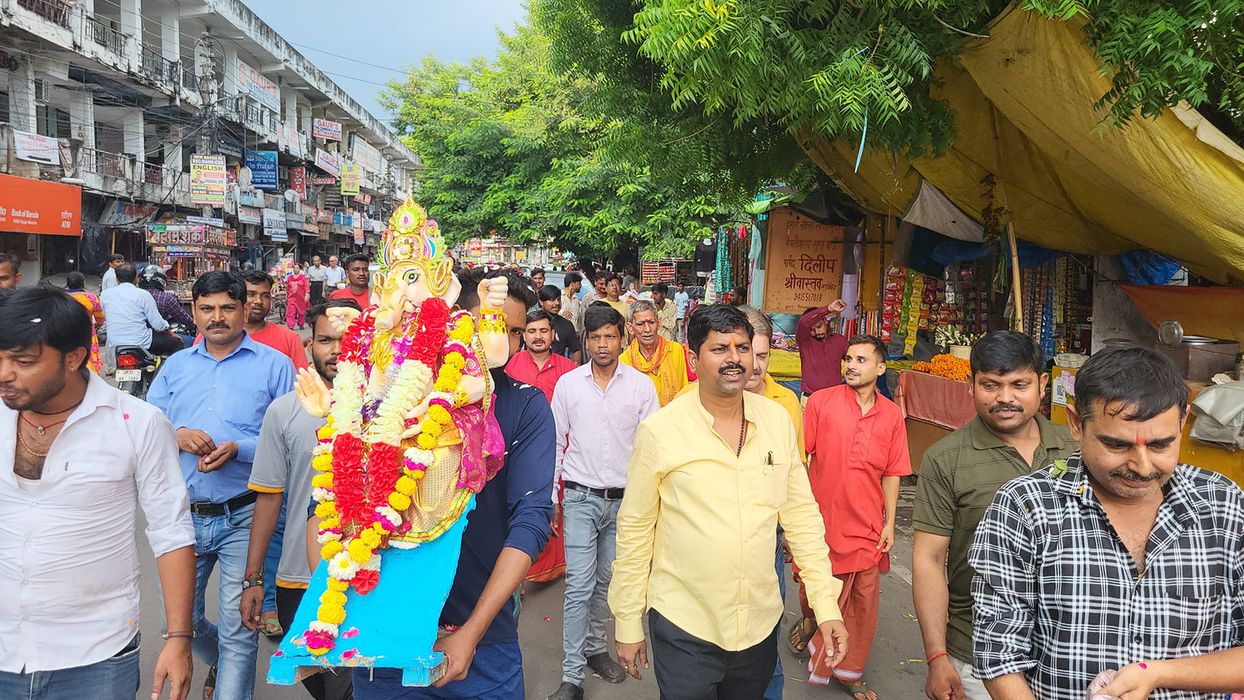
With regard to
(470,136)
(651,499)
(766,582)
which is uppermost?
(470,136)

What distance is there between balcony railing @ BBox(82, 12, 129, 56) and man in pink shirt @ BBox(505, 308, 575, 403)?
17756 mm

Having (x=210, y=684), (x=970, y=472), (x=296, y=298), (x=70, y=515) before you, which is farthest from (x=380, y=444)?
(x=296, y=298)

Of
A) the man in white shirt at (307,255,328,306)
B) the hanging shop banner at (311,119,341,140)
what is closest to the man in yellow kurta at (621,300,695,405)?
the man in white shirt at (307,255,328,306)

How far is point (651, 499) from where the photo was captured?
109 inches

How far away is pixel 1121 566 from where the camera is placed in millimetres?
1752

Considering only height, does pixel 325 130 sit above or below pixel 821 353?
above

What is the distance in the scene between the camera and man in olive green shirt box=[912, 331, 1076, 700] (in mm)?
2613

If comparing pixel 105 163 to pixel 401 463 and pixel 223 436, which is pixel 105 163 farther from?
pixel 401 463

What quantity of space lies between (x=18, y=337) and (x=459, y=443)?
124cm

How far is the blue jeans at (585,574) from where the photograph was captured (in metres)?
3.99

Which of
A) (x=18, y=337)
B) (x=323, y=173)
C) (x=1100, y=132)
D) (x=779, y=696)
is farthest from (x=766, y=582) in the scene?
(x=323, y=173)

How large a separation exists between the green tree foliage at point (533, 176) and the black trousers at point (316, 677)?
1255cm

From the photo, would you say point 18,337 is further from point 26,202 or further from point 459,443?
point 26,202

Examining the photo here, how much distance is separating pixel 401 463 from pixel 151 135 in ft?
79.9
